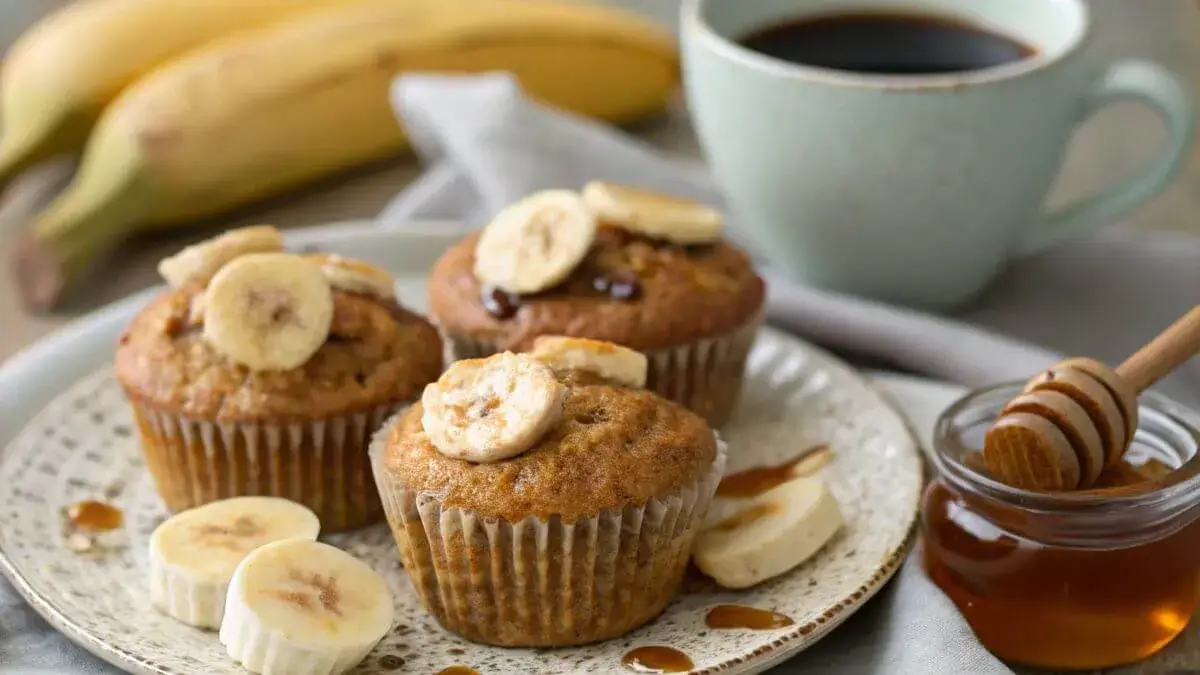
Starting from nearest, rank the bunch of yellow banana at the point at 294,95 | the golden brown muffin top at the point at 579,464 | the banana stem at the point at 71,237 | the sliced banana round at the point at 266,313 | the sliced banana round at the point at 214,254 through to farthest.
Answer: the golden brown muffin top at the point at 579,464, the sliced banana round at the point at 266,313, the sliced banana round at the point at 214,254, the banana stem at the point at 71,237, the bunch of yellow banana at the point at 294,95

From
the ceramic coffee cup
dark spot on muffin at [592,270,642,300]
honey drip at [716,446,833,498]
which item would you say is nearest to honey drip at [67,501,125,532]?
dark spot on muffin at [592,270,642,300]

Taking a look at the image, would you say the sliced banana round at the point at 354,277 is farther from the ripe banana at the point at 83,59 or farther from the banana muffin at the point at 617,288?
the ripe banana at the point at 83,59

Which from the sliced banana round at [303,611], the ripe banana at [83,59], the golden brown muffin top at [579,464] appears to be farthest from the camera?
the ripe banana at [83,59]

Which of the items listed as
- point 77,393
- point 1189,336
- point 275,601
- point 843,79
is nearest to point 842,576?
point 1189,336

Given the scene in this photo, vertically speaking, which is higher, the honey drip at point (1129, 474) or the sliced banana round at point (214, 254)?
the sliced banana round at point (214, 254)

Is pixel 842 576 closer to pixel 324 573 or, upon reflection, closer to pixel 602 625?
→ pixel 602 625

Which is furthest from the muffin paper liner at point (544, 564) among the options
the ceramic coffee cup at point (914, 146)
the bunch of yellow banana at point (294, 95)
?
the bunch of yellow banana at point (294, 95)
